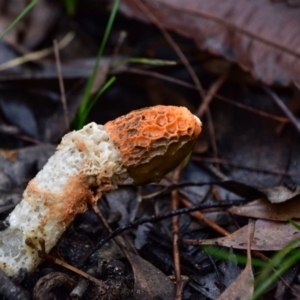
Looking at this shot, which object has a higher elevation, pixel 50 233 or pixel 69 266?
pixel 50 233

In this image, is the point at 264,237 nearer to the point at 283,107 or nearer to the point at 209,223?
the point at 209,223

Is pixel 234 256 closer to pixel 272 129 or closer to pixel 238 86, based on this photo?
pixel 272 129

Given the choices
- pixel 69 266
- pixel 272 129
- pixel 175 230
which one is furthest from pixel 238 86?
pixel 69 266

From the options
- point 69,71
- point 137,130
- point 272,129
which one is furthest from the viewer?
point 69,71

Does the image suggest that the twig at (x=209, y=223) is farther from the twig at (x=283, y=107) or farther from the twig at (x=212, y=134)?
the twig at (x=283, y=107)

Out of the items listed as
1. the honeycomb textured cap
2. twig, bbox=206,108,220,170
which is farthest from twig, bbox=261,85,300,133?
the honeycomb textured cap

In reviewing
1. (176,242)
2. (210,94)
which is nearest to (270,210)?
(176,242)
